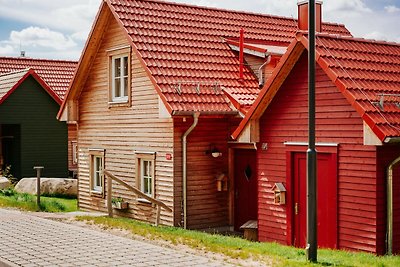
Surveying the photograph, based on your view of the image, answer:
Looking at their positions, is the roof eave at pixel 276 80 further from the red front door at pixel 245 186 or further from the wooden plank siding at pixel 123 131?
the wooden plank siding at pixel 123 131

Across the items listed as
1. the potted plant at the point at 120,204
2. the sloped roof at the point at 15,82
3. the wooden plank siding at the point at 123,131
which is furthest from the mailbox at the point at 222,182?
the sloped roof at the point at 15,82

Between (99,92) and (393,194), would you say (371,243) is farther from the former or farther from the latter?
(99,92)

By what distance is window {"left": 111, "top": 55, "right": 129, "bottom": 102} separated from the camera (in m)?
20.5

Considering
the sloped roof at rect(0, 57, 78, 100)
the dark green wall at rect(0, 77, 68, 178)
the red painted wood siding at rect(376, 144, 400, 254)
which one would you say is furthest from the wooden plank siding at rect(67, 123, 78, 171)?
the red painted wood siding at rect(376, 144, 400, 254)

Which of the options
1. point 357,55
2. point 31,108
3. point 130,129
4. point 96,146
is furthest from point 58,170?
point 357,55

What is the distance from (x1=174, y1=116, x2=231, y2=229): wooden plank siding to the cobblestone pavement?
4078 millimetres

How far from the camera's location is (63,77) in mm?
33250

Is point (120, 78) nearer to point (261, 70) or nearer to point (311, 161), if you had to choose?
point (261, 70)

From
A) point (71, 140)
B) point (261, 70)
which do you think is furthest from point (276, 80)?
point (71, 140)

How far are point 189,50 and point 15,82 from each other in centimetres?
1329

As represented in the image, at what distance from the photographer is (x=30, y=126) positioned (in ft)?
99.3

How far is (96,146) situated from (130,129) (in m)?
2.52

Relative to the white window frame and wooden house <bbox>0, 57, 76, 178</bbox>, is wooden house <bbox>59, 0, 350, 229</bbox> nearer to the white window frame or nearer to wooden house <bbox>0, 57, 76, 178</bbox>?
the white window frame

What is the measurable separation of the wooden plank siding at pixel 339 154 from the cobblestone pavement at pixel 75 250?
3.62m
